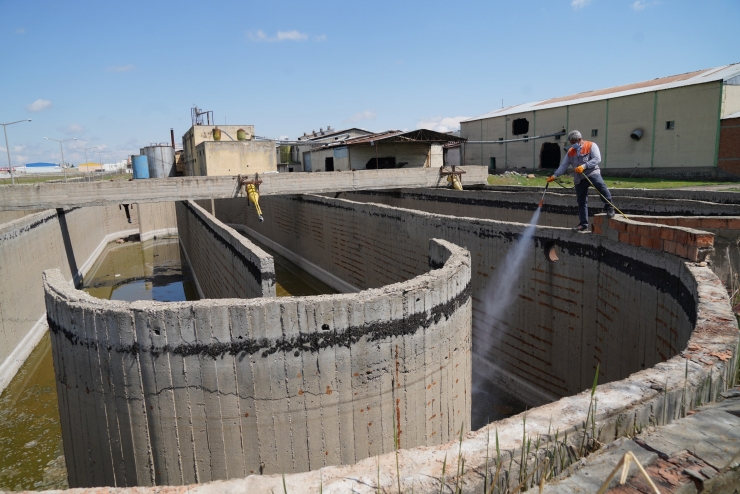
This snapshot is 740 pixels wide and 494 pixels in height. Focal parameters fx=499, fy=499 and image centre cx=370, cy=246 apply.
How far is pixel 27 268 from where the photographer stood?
12.2m

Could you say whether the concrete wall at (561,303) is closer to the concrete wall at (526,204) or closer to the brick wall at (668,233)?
the brick wall at (668,233)

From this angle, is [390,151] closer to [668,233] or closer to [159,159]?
[159,159]

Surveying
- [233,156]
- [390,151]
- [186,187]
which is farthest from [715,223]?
[233,156]

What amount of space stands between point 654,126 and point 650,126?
0.67 feet

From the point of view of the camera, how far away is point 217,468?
415 centimetres

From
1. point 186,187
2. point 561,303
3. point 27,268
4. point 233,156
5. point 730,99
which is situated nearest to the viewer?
point 561,303

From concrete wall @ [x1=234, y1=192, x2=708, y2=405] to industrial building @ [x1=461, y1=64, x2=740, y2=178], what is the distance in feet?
52.1

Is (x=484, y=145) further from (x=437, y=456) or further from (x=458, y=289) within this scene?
(x=437, y=456)

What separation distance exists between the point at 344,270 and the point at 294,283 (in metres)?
2.85

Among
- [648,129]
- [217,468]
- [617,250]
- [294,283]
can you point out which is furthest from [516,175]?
[217,468]

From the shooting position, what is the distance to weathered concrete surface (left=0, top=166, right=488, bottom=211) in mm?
12516

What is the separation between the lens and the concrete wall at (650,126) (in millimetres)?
22734

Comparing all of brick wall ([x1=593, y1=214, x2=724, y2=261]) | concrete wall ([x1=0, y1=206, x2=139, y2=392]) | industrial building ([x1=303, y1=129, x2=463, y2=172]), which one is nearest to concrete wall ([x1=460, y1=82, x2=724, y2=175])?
industrial building ([x1=303, y1=129, x2=463, y2=172])

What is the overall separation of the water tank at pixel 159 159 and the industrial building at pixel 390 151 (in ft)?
53.7
